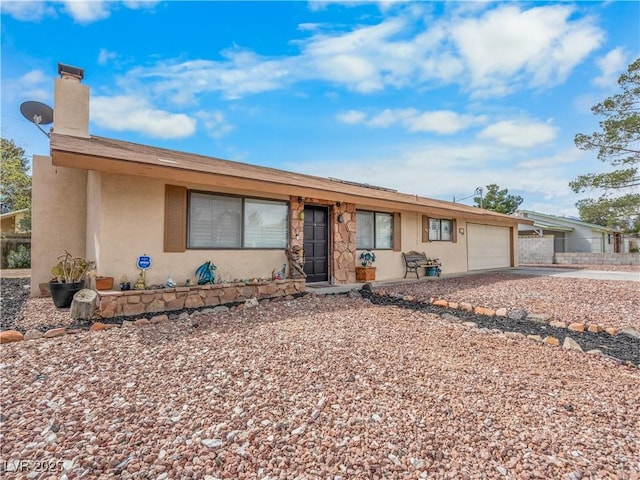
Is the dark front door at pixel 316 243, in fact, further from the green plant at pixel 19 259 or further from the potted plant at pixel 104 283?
the green plant at pixel 19 259

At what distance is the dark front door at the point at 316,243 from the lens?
8.45 metres

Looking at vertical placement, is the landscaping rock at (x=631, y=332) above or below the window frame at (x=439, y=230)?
below

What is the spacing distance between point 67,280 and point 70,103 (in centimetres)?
357

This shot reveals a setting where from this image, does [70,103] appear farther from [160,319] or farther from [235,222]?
[160,319]

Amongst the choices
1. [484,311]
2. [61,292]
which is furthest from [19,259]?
[484,311]

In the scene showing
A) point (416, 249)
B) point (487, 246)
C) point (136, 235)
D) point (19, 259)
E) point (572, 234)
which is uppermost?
point (572, 234)

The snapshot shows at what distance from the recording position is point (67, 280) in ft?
19.0

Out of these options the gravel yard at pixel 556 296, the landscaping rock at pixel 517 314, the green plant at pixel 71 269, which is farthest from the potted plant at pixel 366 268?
the green plant at pixel 71 269

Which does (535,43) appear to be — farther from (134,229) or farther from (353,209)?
(134,229)

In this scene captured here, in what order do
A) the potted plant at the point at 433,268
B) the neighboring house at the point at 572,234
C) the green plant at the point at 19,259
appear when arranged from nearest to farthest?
the potted plant at the point at 433,268 → the green plant at the point at 19,259 → the neighboring house at the point at 572,234

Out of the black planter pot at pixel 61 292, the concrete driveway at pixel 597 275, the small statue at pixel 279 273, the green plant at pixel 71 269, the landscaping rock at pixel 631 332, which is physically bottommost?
the landscaping rock at pixel 631 332

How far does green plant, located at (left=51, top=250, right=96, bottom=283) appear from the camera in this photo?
584 centimetres

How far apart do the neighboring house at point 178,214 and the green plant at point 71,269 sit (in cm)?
25

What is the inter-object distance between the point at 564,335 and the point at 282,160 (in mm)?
12052
